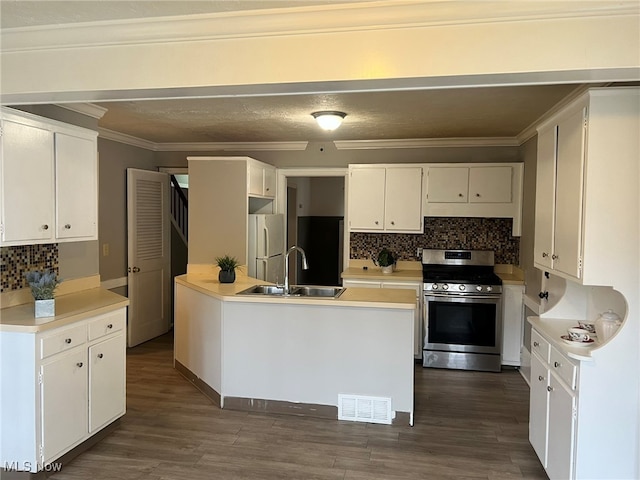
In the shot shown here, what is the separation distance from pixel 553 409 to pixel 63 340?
2.82 m

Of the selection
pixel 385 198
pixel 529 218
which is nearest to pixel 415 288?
pixel 385 198

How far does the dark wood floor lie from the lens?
2.87 m

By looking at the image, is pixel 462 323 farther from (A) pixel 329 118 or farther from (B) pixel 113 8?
(B) pixel 113 8

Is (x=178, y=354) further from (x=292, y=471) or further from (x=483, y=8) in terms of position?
(x=483, y=8)

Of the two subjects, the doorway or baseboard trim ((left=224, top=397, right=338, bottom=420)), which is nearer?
baseboard trim ((left=224, top=397, right=338, bottom=420))

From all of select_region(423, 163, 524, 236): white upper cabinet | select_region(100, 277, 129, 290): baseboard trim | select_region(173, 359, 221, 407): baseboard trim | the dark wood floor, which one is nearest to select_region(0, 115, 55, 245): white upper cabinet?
the dark wood floor

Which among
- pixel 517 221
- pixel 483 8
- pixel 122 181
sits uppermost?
pixel 483 8

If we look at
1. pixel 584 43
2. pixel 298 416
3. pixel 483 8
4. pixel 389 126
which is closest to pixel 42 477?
pixel 298 416

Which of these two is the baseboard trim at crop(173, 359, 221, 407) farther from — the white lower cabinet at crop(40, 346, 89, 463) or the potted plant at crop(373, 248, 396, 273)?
the potted plant at crop(373, 248, 396, 273)

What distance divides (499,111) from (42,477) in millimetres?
4129

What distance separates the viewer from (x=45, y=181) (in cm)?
303

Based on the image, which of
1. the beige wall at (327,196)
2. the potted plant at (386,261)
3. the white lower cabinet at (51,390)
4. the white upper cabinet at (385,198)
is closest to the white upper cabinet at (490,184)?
the white upper cabinet at (385,198)

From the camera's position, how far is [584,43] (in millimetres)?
1964

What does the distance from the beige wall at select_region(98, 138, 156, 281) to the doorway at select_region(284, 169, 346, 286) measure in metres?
2.89
